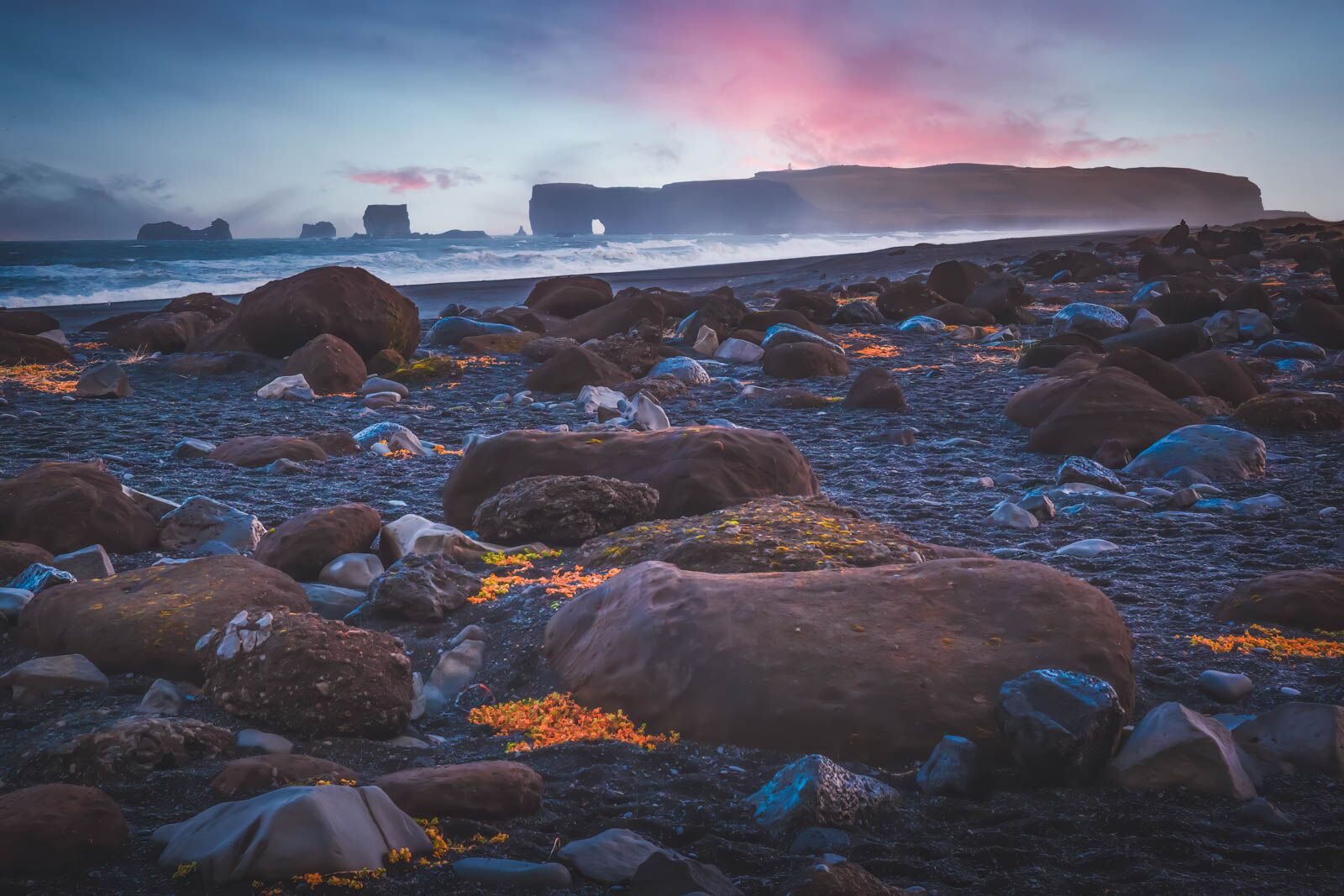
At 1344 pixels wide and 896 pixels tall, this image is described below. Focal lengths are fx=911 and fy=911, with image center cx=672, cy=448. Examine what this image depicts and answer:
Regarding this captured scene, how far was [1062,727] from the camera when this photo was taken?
82.4 inches

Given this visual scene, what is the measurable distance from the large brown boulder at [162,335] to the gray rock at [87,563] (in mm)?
7832

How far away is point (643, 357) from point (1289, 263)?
1754 cm

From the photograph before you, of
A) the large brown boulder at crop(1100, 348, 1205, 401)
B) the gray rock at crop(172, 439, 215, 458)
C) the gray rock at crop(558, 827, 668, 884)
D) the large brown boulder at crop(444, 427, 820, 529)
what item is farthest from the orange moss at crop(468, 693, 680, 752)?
the large brown boulder at crop(1100, 348, 1205, 401)

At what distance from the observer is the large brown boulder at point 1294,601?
2.92m

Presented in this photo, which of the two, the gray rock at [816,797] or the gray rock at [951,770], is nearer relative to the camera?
the gray rock at [816,797]

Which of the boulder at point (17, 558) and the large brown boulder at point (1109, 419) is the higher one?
the large brown boulder at point (1109, 419)

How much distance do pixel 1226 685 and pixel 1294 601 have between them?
2.21 feet

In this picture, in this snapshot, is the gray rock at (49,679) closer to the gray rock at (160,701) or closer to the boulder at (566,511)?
the gray rock at (160,701)

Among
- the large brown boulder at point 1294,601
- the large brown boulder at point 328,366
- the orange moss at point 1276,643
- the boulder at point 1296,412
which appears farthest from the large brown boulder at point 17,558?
the boulder at point 1296,412

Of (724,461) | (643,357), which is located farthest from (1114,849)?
(643,357)

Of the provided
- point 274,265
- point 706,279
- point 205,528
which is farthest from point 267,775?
point 274,265

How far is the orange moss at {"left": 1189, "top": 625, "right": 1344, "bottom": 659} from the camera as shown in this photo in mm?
2742

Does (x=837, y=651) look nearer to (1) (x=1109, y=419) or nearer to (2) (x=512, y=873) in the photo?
(2) (x=512, y=873)

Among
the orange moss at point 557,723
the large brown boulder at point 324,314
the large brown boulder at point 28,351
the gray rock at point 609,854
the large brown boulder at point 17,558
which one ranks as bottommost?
the orange moss at point 557,723
